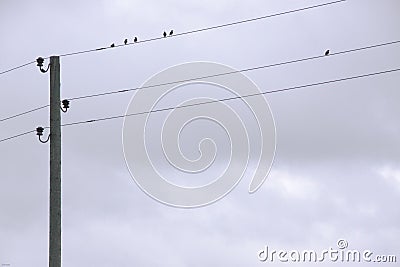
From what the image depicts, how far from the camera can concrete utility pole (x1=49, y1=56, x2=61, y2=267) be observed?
59.1ft

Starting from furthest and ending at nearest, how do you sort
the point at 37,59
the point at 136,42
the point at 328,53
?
1. the point at 136,42
2. the point at 328,53
3. the point at 37,59

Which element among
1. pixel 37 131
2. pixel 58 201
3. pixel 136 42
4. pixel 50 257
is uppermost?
pixel 136 42

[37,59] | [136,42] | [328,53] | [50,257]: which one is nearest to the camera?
[50,257]

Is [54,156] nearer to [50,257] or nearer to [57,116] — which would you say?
[57,116]

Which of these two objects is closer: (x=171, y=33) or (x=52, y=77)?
(x=52, y=77)

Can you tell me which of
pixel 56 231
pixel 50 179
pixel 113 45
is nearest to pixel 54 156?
pixel 50 179

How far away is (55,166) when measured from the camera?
18.3m

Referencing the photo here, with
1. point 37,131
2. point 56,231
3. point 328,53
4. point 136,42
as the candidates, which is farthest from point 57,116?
point 328,53

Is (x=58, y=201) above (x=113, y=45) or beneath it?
beneath

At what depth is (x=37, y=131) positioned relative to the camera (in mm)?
19219

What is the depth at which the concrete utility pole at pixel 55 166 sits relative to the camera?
18.0 meters

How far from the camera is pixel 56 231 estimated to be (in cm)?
1805

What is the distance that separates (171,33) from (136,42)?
1099 mm

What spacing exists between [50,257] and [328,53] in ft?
27.7
